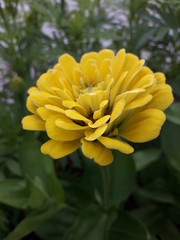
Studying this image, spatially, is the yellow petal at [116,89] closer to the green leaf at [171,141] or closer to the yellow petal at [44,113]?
the yellow petal at [44,113]

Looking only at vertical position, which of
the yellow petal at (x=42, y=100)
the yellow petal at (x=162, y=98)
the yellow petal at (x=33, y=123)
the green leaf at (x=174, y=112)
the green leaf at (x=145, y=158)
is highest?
the yellow petal at (x=42, y=100)

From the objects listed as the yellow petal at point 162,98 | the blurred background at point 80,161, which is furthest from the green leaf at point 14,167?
the yellow petal at point 162,98

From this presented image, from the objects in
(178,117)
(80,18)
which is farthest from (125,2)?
(178,117)

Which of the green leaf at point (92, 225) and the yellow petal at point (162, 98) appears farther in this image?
the green leaf at point (92, 225)

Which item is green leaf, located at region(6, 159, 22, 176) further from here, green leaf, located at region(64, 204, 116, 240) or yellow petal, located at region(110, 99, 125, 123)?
yellow petal, located at region(110, 99, 125, 123)

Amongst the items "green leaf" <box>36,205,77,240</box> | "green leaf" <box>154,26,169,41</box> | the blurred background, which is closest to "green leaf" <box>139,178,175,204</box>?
the blurred background

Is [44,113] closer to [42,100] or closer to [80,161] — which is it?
[42,100]
